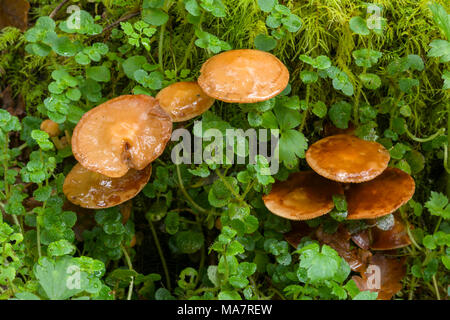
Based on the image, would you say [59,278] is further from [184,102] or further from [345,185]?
[345,185]

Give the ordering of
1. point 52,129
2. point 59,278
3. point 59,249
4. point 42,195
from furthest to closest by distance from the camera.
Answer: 1. point 52,129
2. point 42,195
3. point 59,249
4. point 59,278

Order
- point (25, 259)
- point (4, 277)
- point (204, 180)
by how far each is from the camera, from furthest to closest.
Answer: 1. point (204, 180)
2. point (25, 259)
3. point (4, 277)

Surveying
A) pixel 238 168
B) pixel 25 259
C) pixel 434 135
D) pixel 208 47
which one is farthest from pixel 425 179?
pixel 25 259

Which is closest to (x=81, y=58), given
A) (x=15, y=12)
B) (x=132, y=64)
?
(x=132, y=64)

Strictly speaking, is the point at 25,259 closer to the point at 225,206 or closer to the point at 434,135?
the point at 225,206

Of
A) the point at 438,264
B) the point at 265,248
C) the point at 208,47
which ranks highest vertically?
the point at 208,47

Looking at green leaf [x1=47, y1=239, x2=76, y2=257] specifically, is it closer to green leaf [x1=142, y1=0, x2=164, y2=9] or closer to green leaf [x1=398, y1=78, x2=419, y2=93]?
green leaf [x1=142, y1=0, x2=164, y2=9]

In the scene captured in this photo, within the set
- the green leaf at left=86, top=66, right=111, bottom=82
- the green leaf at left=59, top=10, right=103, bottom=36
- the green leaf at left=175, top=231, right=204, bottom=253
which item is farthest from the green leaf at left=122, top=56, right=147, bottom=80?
the green leaf at left=175, top=231, right=204, bottom=253
